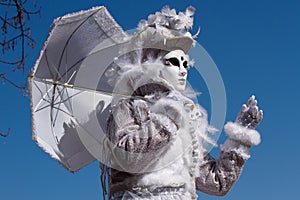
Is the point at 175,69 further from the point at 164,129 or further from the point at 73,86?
the point at 73,86

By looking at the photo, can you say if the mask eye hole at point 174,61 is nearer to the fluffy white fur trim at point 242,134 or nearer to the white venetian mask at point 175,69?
the white venetian mask at point 175,69

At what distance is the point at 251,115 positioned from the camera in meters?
3.56

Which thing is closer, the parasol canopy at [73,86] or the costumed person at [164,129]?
the costumed person at [164,129]

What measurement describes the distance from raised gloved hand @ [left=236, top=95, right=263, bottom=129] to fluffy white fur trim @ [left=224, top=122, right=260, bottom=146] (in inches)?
1.3

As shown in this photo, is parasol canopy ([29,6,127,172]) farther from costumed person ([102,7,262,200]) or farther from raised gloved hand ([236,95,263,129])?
raised gloved hand ([236,95,263,129])

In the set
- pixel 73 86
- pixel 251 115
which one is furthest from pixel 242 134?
pixel 73 86

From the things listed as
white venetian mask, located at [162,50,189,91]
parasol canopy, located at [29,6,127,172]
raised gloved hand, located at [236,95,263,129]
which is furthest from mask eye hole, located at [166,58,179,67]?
raised gloved hand, located at [236,95,263,129]

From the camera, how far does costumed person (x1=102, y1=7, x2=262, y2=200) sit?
314 cm

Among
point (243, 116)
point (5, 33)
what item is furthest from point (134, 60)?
point (5, 33)

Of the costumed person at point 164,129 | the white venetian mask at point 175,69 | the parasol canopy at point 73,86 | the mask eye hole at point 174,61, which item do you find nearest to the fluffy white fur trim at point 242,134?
the costumed person at point 164,129

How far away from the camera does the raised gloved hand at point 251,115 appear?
3553 millimetres

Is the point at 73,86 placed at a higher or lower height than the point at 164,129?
higher

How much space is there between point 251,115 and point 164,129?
2.29 ft

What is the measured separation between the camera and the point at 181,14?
355cm
